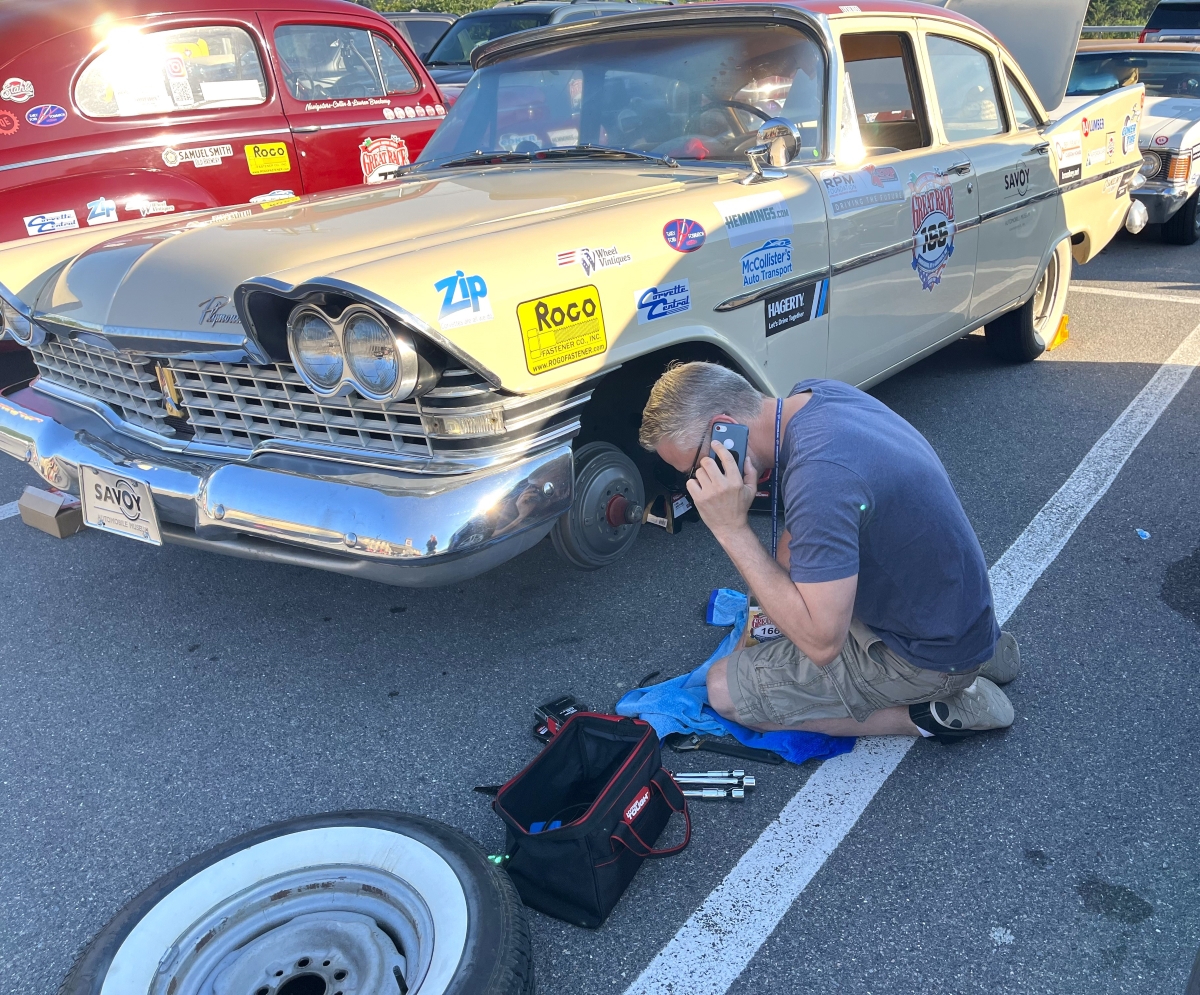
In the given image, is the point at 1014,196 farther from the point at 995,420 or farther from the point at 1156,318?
the point at 1156,318

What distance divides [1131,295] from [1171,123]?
6.38 ft

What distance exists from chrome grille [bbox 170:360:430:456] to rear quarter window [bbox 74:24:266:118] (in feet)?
9.82

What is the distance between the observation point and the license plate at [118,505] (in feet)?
8.41

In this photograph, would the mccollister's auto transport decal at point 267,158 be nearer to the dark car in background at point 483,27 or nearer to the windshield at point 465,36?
the dark car in background at point 483,27

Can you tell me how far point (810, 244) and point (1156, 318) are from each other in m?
3.85

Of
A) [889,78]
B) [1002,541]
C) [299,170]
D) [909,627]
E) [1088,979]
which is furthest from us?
[299,170]

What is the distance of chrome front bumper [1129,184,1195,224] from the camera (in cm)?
705

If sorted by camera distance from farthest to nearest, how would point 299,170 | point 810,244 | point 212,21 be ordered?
point 299,170 < point 212,21 < point 810,244

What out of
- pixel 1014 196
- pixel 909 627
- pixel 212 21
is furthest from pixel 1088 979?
pixel 212 21

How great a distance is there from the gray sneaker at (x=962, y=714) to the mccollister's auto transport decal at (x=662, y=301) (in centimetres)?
120

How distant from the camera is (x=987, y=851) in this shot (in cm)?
204

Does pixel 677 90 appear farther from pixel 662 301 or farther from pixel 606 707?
pixel 606 707

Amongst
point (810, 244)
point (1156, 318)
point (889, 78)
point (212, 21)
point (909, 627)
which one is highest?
point (212, 21)

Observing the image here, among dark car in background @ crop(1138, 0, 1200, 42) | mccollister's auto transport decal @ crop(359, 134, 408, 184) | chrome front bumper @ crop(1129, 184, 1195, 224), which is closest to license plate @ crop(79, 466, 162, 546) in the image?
mccollister's auto transport decal @ crop(359, 134, 408, 184)
